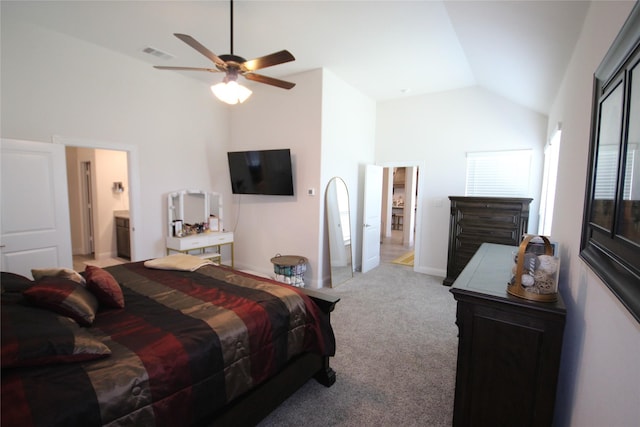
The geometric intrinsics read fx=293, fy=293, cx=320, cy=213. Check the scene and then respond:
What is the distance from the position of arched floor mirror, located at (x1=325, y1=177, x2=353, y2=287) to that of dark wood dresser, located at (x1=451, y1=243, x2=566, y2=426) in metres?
2.96

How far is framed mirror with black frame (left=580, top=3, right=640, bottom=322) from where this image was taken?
810 millimetres

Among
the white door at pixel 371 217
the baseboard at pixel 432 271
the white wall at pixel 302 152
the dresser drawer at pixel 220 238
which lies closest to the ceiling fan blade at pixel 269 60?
the white wall at pixel 302 152

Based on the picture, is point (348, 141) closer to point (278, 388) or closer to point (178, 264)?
point (178, 264)

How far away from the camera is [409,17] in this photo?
9.18ft

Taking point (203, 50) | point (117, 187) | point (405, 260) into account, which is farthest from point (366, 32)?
point (117, 187)

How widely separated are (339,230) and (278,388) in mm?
3004

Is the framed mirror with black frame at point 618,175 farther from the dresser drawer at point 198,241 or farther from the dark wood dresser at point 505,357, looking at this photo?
the dresser drawer at point 198,241

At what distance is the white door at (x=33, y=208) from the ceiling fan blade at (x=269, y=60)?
2.47 m

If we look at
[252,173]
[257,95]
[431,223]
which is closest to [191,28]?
[257,95]

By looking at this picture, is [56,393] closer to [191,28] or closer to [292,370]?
[292,370]

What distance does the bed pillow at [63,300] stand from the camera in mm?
1498

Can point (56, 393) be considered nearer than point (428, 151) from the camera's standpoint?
Yes

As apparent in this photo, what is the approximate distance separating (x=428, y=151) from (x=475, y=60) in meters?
1.76

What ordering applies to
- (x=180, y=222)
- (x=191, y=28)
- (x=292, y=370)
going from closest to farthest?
(x=292, y=370), (x=191, y=28), (x=180, y=222)
